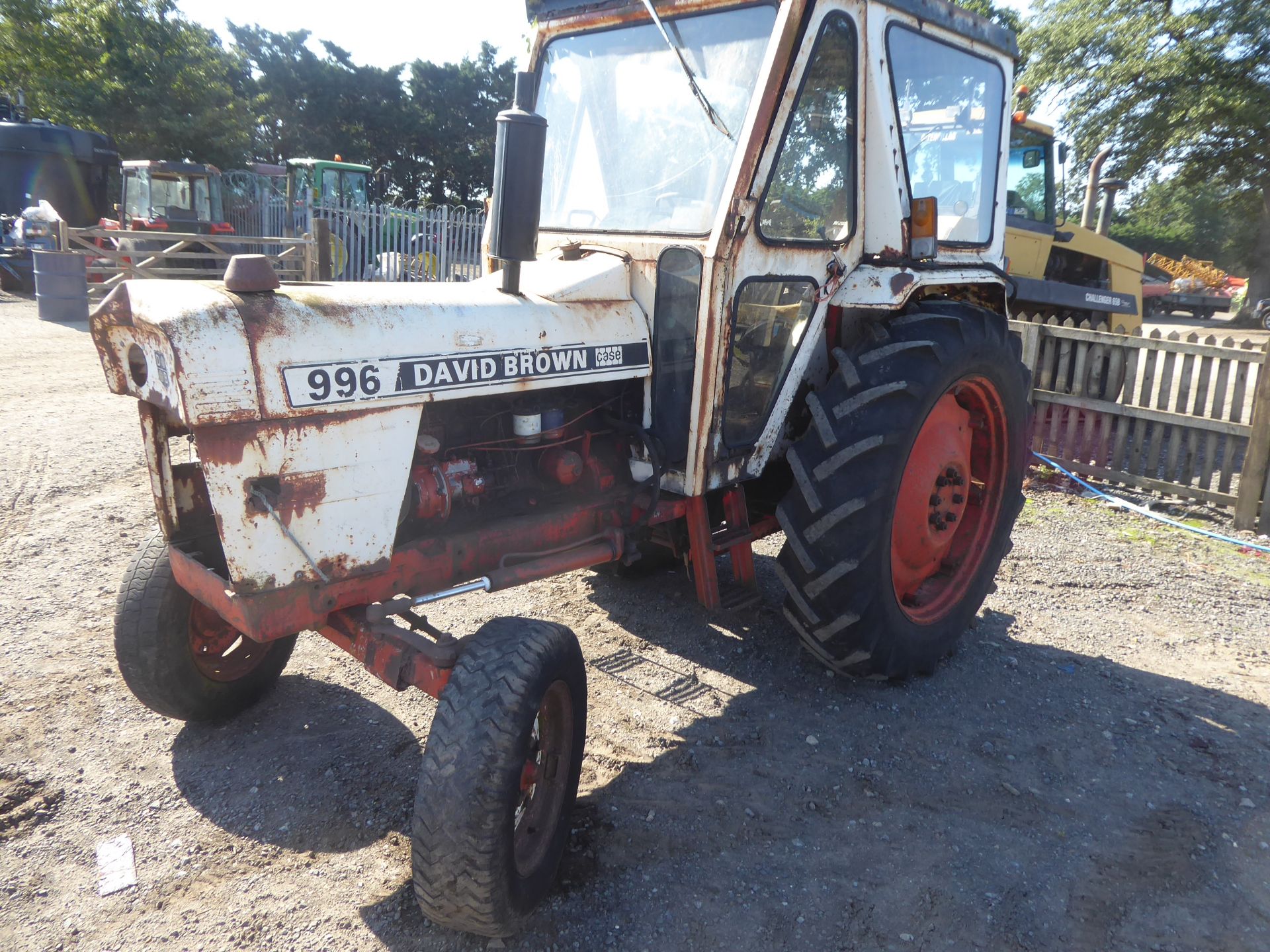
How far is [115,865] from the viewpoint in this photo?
2.57 m

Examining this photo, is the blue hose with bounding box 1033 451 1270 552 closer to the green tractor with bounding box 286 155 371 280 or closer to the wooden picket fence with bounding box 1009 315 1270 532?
the wooden picket fence with bounding box 1009 315 1270 532

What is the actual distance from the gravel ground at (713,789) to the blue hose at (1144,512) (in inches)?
42.0

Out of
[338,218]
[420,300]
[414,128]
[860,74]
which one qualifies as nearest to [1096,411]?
[860,74]

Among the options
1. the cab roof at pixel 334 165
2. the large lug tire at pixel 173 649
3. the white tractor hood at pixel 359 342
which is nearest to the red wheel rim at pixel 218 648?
the large lug tire at pixel 173 649

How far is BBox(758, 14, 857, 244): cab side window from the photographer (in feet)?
10.3

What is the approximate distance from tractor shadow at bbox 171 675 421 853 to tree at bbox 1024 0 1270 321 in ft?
79.3

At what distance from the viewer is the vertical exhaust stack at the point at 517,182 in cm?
238

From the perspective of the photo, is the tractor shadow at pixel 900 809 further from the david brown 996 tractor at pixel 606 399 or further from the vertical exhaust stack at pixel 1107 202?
the vertical exhaust stack at pixel 1107 202

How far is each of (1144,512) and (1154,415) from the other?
2.53 ft

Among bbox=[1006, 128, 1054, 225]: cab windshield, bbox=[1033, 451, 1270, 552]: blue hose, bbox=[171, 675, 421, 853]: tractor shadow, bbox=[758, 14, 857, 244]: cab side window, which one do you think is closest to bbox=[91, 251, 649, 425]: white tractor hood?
bbox=[758, 14, 857, 244]: cab side window

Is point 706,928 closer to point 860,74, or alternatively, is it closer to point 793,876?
point 793,876

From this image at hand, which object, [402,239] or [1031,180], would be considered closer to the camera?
[1031,180]

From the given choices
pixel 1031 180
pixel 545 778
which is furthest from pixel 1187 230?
pixel 545 778

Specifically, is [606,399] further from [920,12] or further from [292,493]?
[920,12]
